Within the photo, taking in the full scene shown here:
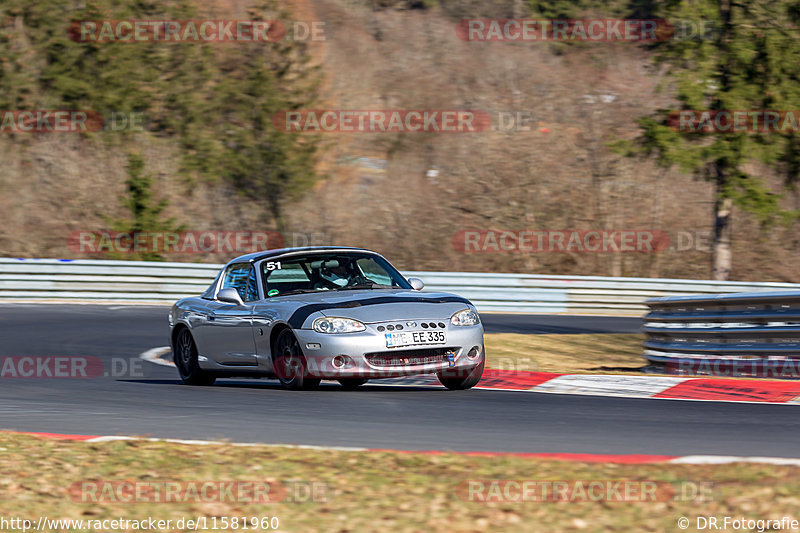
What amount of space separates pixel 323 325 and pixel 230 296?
1367mm

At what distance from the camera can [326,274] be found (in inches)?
414

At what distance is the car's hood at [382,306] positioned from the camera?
30.6 ft

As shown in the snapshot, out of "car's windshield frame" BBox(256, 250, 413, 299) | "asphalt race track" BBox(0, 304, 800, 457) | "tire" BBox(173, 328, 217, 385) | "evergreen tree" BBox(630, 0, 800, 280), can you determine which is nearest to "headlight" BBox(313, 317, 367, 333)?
"asphalt race track" BBox(0, 304, 800, 457)

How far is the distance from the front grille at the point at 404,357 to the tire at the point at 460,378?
0.30 metres

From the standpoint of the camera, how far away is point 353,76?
Result: 147 ft

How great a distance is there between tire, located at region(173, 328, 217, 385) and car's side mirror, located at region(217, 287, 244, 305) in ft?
3.44

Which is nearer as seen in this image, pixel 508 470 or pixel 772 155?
pixel 508 470

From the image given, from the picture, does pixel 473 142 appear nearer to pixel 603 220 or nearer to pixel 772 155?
pixel 603 220

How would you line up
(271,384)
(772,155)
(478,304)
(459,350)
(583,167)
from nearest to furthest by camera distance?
(459,350) → (271,384) → (478,304) → (772,155) → (583,167)

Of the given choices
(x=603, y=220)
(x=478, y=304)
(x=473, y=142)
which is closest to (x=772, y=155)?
(x=478, y=304)

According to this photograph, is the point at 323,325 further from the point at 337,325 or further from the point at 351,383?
the point at 351,383

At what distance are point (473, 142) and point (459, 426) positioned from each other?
3447 centimetres

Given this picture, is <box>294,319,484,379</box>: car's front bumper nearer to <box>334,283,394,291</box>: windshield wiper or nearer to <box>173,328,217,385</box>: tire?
<box>334,283,394,291</box>: windshield wiper

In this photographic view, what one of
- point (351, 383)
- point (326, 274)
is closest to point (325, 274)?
point (326, 274)
